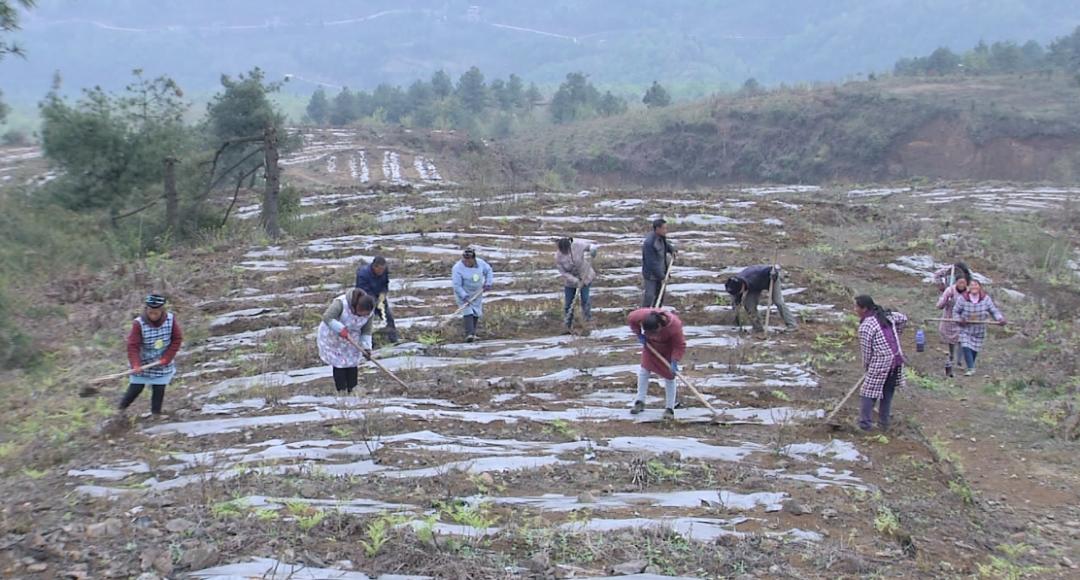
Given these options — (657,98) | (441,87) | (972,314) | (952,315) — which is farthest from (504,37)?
(972,314)

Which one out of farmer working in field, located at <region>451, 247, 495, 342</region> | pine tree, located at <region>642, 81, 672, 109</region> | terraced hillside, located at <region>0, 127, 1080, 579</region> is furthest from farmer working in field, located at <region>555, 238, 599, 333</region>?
pine tree, located at <region>642, 81, 672, 109</region>

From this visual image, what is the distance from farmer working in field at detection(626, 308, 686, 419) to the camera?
7254 millimetres

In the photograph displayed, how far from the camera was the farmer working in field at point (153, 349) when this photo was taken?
718 cm

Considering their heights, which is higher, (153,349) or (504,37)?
(504,37)

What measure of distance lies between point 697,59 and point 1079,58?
3264 inches

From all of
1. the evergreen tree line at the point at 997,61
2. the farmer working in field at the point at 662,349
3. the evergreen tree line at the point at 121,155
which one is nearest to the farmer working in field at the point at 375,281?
the farmer working in field at the point at 662,349

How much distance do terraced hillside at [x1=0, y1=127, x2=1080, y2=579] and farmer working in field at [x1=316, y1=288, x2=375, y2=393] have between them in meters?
0.35

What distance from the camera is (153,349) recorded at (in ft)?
24.0

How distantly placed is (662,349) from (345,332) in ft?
9.20

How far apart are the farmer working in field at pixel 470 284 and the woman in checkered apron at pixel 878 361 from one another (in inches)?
167

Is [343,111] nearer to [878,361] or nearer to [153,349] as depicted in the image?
[153,349]

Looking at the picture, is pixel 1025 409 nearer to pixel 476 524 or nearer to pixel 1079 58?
pixel 476 524

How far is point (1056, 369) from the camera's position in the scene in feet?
30.6

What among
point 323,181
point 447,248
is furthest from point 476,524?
point 323,181
